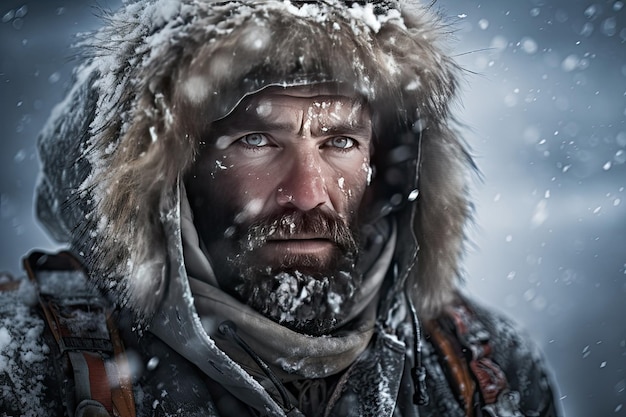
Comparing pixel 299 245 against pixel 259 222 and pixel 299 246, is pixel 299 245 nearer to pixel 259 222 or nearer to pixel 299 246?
pixel 299 246

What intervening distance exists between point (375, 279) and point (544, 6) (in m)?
3.15

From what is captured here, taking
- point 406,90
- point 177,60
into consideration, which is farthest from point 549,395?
point 177,60

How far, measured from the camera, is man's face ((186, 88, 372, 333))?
1477 mm

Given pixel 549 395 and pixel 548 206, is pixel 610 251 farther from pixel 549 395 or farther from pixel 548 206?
pixel 549 395

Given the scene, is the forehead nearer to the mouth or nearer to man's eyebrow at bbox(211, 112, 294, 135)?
man's eyebrow at bbox(211, 112, 294, 135)

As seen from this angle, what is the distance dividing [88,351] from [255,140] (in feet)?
2.18

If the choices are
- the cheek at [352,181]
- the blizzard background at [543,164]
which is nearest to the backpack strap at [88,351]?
the cheek at [352,181]

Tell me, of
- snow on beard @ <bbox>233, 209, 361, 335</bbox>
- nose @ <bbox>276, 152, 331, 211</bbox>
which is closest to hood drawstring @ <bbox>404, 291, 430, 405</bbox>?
snow on beard @ <bbox>233, 209, 361, 335</bbox>

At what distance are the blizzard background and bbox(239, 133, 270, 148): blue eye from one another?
233 centimetres

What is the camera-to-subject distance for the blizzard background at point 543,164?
12.7 ft

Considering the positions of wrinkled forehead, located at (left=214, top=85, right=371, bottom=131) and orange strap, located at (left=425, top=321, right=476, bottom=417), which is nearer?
wrinkled forehead, located at (left=214, top=85, right=371, bottom=131)

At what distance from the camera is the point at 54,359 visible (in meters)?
1.30

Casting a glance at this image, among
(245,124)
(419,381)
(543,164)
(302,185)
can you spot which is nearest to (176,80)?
(245,124)

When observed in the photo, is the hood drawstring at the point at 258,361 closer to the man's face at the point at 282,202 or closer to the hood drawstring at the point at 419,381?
the man's face at the point at 282,202
